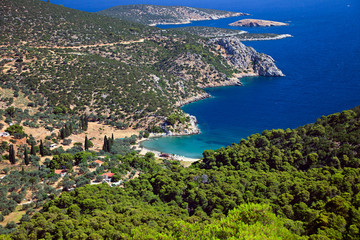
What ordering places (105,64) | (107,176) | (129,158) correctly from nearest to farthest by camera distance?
(107,176), (129,158), (105,64)

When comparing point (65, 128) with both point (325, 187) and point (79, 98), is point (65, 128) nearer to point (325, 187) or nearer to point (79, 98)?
point (79, 98)

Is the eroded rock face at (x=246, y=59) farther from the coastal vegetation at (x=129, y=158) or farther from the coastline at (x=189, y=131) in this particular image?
the coastal vegetation at (x=129, y=158)

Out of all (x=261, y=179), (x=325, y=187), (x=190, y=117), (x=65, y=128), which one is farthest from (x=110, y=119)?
(x=325, y=187)

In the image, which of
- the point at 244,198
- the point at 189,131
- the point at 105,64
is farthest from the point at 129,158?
the point at 105,64

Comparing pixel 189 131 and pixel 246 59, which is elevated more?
pixel 246 59

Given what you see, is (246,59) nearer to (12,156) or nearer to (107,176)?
(107,176)

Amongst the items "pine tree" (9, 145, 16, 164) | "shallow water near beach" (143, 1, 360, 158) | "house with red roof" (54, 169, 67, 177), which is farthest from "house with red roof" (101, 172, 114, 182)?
"shallow water near beach" (143, 1, 360, 158)

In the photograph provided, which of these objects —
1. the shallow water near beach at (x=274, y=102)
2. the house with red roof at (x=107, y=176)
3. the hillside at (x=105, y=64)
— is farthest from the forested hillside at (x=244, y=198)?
the hillside at (x=105, y=64)

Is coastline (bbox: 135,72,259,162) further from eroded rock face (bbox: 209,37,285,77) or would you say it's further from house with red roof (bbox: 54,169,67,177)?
house with red roof (bbox: 54,169,67,177)
